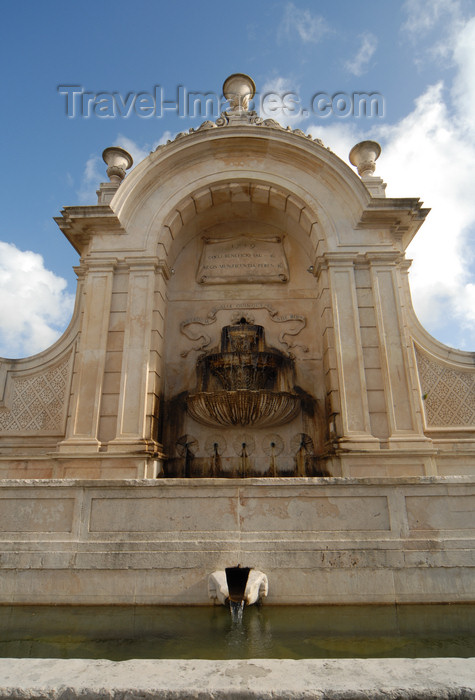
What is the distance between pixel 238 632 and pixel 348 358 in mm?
5985

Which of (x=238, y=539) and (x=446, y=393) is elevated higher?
(x=446, y=393)

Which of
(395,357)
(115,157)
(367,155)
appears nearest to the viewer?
(395,357)

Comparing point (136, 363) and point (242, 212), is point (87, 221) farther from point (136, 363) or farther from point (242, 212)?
point (242, 212)

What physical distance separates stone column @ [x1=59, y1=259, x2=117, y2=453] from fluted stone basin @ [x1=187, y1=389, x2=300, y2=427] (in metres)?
1.92

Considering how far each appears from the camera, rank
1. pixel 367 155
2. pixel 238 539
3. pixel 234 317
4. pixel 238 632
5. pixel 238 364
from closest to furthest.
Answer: pixel 238 632
pixel 238 539
pixel 238 364
pixel 234 317
pixel 367 155

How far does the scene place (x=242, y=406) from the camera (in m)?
9.03

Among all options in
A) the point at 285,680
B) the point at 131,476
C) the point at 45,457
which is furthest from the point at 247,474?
the point at 285,680

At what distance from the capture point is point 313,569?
5004mm

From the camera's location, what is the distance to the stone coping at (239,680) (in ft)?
7.05

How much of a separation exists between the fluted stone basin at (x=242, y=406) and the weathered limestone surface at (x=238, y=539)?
3.57 meters

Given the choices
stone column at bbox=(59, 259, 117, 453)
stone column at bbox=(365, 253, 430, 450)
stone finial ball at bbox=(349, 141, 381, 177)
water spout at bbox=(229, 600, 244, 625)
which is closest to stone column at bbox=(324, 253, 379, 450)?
stone column at bbox=(365, 253, 430, 450)

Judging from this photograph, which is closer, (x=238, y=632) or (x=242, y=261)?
(x=238, y=632)

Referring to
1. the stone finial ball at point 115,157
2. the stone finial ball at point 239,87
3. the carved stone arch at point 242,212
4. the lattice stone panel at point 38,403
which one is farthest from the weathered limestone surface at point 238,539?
the stone finial ball at point 239,87

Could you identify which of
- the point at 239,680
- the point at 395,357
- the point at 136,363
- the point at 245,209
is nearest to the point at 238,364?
the point at 136,363
